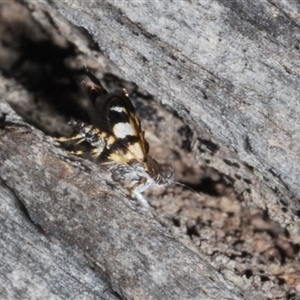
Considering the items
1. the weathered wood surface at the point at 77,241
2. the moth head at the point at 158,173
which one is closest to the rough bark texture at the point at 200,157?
the weathered wood surface at the point at 77,241

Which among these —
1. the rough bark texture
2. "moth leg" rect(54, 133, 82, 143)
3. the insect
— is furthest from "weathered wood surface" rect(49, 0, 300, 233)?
"moth leg" rect(54, 133, 82, 143)

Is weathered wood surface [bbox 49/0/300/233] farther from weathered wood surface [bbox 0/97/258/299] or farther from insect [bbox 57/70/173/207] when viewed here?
weathered wood surface [bbox 0/97/258/299]

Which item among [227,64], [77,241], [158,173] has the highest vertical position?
[227,64]

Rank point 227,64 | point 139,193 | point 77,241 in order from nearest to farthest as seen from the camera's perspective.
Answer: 1. point 77,241
2. point 227,64
3. point 139,193

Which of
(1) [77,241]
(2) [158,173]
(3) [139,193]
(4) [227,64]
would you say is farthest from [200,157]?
(1) [77,241]

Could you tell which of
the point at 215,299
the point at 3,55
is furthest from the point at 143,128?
the point at 215,299

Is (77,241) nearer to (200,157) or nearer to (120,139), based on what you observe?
(120,139)
